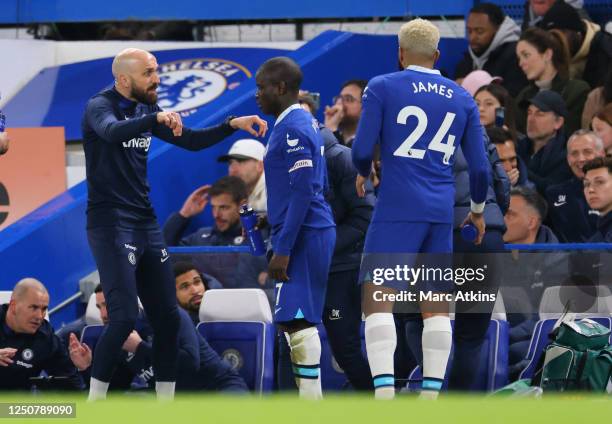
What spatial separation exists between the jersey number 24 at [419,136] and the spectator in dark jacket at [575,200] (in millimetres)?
2660

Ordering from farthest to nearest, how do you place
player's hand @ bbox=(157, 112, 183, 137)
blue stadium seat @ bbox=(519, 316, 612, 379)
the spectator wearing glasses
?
the spectator wearing glasses
blue stadium seat @ bbox=(519, 316, 612, 379)
player's hand @ bbox=(157, 112, 183, 137)

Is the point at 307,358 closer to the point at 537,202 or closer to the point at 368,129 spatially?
the point at 368,129

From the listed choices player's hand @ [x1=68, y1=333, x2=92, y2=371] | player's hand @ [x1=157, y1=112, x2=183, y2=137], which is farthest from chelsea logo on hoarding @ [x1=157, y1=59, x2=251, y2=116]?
player's hand @ [x1=157, y1=112, x2=183, y2=137]

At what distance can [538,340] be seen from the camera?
28.8 ft

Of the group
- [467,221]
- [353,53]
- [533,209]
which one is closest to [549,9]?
[353,53]

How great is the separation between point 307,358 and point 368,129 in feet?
3.94

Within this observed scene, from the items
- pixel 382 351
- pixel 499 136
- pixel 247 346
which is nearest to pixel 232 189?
pixel 247 346

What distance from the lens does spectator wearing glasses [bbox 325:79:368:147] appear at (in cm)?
1077

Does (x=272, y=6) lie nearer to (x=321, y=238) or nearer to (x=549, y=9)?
(x=549, y=9)

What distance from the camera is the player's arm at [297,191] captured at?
7320 millimetres

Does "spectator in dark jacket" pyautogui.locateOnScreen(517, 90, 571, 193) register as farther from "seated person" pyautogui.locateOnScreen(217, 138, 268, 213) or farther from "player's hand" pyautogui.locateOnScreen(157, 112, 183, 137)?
"player's hand" pyautogui.locateOnScreen(157, 112, 183, 137)

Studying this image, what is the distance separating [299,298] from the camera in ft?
24.2

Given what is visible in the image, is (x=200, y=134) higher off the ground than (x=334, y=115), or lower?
higher

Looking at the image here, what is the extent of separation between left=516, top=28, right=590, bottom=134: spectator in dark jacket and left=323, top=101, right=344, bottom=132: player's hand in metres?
1.54
